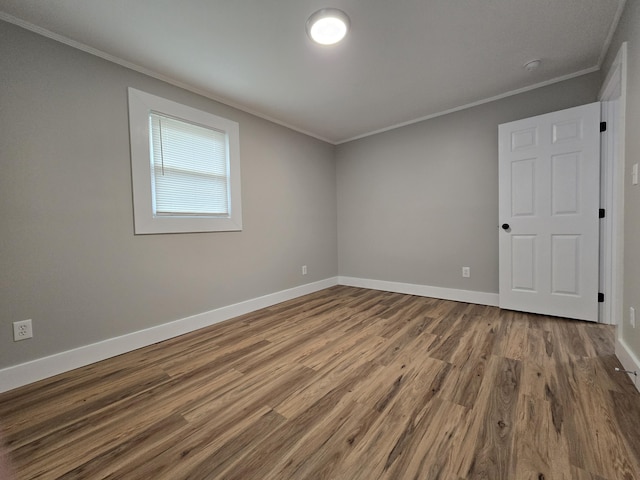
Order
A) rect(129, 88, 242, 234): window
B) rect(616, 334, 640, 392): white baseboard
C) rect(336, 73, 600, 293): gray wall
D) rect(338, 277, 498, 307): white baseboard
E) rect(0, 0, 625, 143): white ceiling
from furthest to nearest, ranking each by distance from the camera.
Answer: rect(338, 277, 498, 307): white baseboard → rect(336, 73, 600, 293): gray wall → rect(129, 88, 242, 234): window → rect(0, 0, 625, 143): white ceiling → rect(616, 334, 640, 392): white baseboard

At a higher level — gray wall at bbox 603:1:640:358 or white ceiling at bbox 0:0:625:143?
white ceiling at bbox 0:0:625:143

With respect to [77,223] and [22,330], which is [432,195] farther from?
[22,330]

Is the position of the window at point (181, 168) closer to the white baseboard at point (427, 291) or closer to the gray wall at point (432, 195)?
the gray wall at point (432, 195)

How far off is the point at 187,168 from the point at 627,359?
3718 millimetres

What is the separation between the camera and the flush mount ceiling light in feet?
5.47

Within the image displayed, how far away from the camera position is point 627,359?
1.60 meters

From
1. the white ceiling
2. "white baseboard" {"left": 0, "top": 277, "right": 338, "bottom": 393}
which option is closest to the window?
the white ceiling

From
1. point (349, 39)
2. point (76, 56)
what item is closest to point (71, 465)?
point (76, 56)

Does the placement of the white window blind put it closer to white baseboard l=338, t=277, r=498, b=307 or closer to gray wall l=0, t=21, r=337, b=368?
gray wall l=0, t=21, r=337, b=368

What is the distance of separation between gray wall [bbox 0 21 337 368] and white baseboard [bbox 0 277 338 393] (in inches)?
2.1

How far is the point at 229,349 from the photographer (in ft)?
6.97

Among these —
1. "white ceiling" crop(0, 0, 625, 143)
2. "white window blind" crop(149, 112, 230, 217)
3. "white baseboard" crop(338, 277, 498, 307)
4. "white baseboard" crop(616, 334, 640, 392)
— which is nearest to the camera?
"white baseboard" crop(616, 334, 640, 392)

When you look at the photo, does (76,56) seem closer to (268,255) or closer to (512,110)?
(268,255)

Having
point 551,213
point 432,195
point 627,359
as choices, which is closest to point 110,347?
point 627,359
